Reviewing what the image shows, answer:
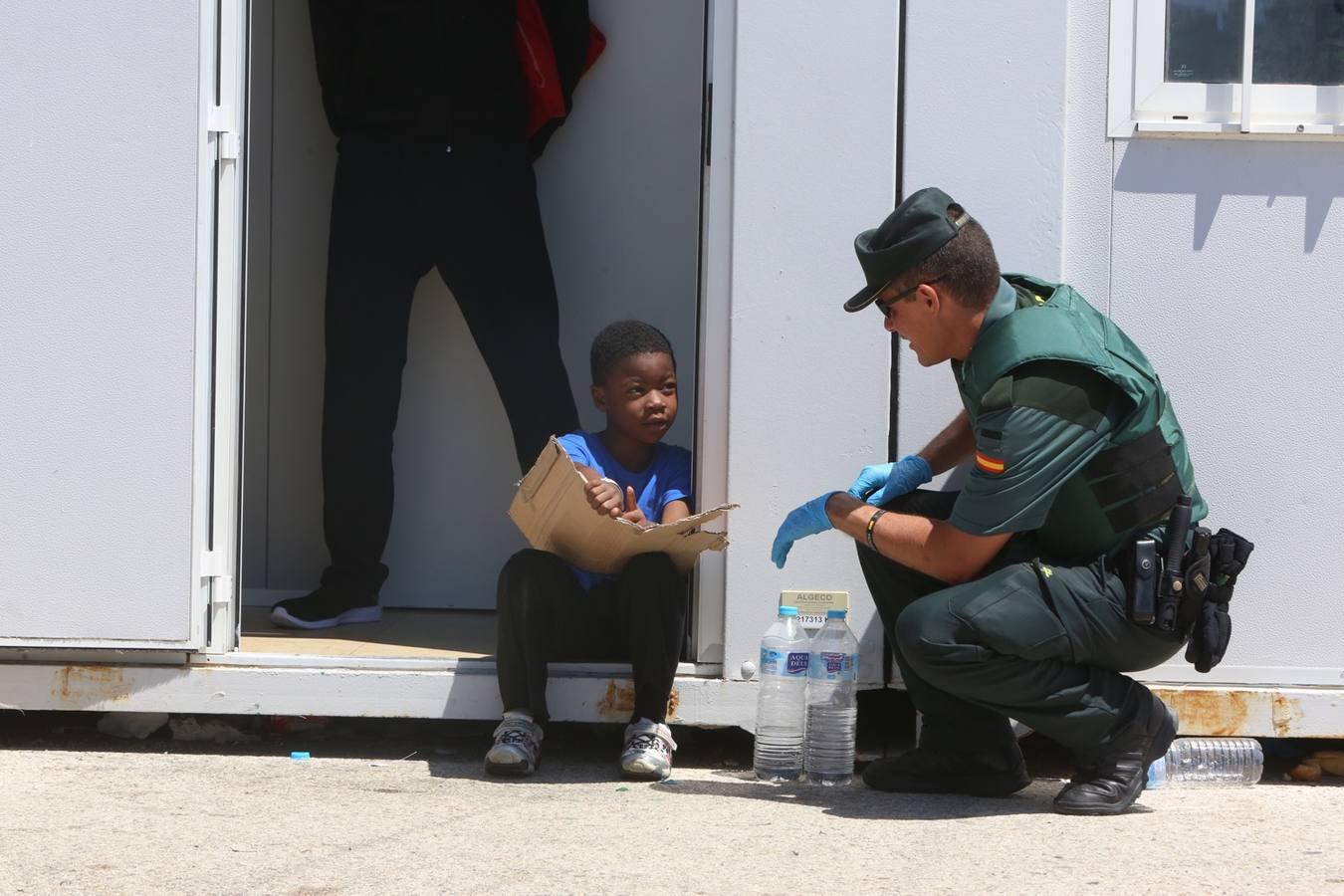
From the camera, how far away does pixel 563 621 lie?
11.7ft

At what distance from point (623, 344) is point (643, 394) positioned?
141 millimetres

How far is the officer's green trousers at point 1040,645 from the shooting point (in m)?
3.05

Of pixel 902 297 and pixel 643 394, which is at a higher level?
pixel 902 297

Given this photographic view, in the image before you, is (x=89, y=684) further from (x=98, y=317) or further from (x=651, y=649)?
(x=651, y=649)

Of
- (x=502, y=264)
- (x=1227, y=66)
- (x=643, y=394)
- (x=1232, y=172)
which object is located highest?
(x=1227, y=66)

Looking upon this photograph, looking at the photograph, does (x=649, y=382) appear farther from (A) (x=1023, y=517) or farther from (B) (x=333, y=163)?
(B) (x=333, y=163)

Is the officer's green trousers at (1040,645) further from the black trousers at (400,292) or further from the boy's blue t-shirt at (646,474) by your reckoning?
the black trousers at (400,292)

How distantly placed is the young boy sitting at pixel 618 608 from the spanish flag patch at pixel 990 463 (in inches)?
32.7

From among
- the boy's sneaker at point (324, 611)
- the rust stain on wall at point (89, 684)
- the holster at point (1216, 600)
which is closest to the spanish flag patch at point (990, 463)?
the holster at point (1216, 600)

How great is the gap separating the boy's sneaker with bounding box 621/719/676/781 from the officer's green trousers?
0.62 metres

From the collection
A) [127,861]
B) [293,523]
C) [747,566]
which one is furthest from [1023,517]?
[293,523]

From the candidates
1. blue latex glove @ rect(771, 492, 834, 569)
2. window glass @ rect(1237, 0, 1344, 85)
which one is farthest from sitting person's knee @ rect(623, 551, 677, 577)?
window glass @ rect(1237, 0, 1344, 85)

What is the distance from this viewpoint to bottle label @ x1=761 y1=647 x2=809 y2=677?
348cm

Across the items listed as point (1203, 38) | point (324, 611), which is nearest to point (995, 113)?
point (1203, 38)
